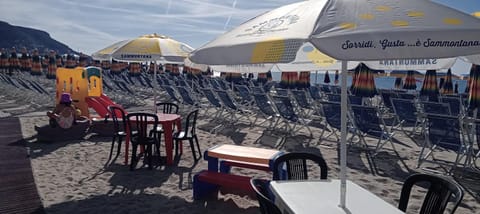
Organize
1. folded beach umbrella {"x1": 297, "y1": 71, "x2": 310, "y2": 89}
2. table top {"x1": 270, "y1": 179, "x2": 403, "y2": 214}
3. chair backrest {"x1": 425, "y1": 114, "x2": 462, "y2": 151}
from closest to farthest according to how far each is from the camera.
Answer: table top {"x1": 270, "y1": 179, "x2": 403, "y2": 214}
chair backrest {"x1": 425, "y1": 114, "x2": 462, "y2": 151}
folded beach umbrella {"x1": 297, "y1": 71, "x2": 310, "y2": 89}

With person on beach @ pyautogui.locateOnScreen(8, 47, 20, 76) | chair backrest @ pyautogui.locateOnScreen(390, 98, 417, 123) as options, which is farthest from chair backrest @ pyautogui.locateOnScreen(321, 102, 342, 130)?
person on beach @ pyautogui.locateOnScreen(8, 47, 20, 76)

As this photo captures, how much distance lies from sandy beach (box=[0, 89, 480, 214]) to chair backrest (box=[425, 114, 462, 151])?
0.48m

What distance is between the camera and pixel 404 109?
7.65 meters

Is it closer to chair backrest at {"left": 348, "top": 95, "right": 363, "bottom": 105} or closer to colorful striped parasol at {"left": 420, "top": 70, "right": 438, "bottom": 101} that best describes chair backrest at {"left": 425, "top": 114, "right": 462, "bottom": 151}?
chair backrest at {"left": 348, "top": 95, "right": 363, "bottom": 105}

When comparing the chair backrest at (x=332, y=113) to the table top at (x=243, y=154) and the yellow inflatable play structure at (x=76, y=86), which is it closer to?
the table top at (x=243, y=154)

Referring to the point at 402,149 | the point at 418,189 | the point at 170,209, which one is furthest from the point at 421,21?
the point at 402,149

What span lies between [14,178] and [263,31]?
3938 mm

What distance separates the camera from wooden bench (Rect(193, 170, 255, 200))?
13.2ft

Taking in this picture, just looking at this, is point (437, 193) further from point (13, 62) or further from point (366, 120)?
point (13, 62)

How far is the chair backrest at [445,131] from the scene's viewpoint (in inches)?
202

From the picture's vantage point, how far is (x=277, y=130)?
862 centimetres

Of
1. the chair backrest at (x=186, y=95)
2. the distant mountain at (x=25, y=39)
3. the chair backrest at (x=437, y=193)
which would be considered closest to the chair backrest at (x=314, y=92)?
the chair backrest at (x=186, y=95)

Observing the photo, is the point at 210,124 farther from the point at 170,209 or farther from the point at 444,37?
the point at 444,37

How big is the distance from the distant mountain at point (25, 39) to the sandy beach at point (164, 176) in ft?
160
